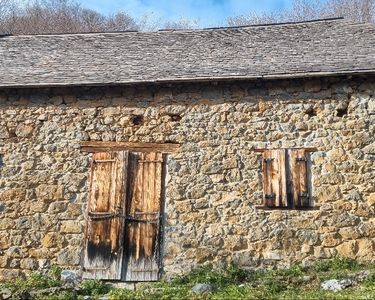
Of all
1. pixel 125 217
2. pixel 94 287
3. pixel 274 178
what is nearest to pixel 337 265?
pixel 274 178

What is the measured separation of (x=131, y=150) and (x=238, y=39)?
4.53 metres

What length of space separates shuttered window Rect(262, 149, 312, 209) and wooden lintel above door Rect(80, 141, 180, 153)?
1649mm

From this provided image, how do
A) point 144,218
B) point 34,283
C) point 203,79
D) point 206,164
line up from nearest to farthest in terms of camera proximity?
point 34,283
point 144,218
point 206,164
point 203,79

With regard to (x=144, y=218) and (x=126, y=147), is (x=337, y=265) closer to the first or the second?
(x=144, y=218)

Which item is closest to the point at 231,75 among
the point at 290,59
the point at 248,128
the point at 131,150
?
the point at 248,128

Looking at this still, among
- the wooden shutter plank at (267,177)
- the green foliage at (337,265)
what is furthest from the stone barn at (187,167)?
the green foliage at (337,265)

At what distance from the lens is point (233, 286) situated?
6.56 meters


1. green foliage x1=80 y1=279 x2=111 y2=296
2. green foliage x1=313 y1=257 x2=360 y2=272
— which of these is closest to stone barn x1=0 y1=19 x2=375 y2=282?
green foliage x1=313 y1=257 x2=360 y2=272

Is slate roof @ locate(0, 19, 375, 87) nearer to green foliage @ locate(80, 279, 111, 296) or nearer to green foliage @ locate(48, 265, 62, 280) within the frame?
green foliage @ locate(48, 265, 62, 280)

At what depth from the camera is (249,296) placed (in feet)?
19.7

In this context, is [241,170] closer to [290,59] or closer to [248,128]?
[248,128]

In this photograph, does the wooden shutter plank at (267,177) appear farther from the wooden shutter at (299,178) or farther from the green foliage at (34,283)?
the green foliage at (34,283)

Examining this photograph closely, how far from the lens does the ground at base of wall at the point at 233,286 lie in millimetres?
6125

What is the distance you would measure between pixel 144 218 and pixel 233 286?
1.90m
